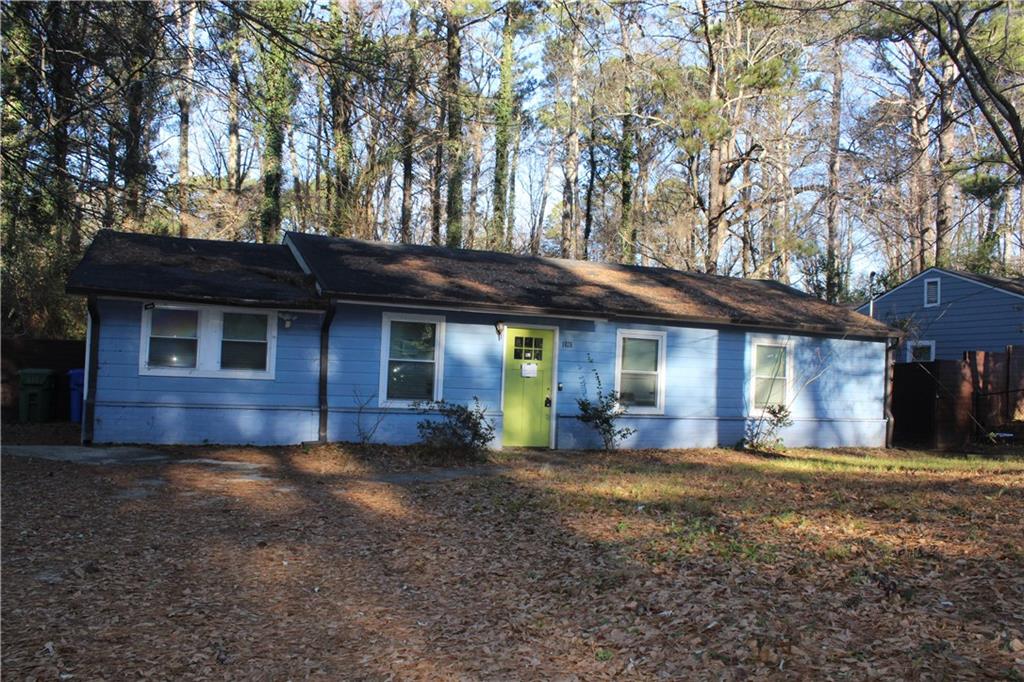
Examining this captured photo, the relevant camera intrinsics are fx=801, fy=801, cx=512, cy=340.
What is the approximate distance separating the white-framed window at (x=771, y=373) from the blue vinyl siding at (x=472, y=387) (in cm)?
14

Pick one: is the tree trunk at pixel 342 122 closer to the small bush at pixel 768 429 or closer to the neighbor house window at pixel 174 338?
the neighbor house window at pixel 174 338

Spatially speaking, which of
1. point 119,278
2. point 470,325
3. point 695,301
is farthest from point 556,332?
point 119,278

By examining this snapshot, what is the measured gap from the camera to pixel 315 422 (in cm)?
1281

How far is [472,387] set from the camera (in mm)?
13570

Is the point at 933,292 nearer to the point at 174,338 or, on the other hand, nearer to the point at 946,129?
the point at 946,129

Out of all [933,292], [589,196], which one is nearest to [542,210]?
[589,196]

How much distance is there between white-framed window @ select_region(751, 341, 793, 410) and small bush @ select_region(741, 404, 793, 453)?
249mm

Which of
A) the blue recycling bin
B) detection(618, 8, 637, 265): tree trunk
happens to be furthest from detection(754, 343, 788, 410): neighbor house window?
the blue recycling bin

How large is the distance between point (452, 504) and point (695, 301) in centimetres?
850

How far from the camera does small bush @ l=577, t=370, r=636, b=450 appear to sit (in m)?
13.9

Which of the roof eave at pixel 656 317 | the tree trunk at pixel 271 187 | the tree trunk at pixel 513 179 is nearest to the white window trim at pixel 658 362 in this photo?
the roof eave at pixel 656 317

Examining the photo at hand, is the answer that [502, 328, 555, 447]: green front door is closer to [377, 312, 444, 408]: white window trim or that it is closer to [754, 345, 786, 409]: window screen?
[377, 312, 444, 408]: white window trim

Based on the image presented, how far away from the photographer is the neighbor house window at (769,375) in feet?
51.6

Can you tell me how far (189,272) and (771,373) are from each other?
10852 millimetres
